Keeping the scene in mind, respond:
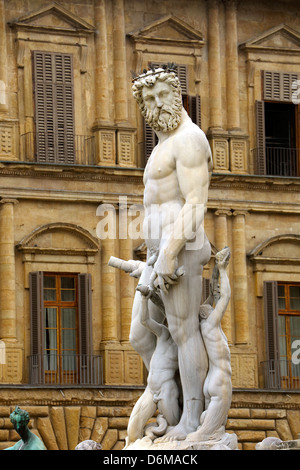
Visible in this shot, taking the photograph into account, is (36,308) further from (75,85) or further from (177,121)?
(177,121)

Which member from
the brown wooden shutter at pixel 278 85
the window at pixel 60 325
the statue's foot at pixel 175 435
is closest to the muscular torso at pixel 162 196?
the statue's foot at pixel 175 435

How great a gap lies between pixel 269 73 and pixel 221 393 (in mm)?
24023

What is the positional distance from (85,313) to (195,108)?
5.39 meters

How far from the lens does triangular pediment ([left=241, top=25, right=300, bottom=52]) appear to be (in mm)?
38750

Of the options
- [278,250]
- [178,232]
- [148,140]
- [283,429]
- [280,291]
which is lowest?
[283,429]

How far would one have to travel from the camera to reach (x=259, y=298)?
37.6 metres

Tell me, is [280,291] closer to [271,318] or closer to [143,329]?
[271,318]

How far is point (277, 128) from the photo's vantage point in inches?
1548

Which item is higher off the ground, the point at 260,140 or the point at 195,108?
the point at 195,108

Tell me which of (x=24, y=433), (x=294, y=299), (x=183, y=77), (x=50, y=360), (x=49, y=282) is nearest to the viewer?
(x=24, y=433)

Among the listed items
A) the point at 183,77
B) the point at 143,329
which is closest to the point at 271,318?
the point at 183,77

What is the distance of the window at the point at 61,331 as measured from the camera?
35344 millimetres

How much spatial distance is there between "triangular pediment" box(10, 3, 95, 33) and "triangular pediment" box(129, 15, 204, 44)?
151 centimetres

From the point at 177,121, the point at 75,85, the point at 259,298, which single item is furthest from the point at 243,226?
the point at 177,121
